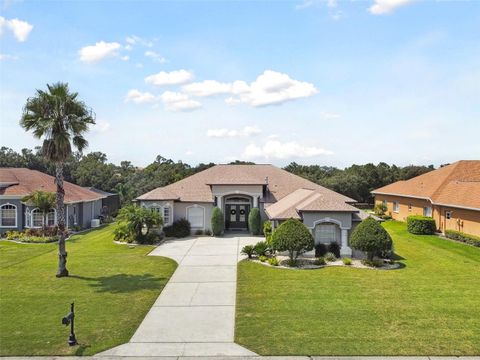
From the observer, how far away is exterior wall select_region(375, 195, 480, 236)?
90.1 feet

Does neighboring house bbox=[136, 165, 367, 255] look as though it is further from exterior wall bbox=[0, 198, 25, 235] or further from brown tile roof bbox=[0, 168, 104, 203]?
exterior wall bbox=[0, 198, 25, 235]

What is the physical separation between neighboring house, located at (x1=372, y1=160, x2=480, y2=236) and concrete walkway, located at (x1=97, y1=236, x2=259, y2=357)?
1704cm

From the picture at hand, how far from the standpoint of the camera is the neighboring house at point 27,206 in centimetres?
3156

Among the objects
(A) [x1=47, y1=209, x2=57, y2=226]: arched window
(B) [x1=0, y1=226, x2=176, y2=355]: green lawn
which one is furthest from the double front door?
(A) [x1=47, y1=209, x2=57, y2=226]: arched window

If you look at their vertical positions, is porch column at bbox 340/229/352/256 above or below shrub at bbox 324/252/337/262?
above

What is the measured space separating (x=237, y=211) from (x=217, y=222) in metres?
3.05

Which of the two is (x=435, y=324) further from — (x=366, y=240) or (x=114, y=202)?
(x=114, y=202)

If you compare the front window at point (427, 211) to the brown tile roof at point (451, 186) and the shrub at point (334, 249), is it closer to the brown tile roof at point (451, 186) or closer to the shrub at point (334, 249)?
the brown tile roof at point (451, 186)

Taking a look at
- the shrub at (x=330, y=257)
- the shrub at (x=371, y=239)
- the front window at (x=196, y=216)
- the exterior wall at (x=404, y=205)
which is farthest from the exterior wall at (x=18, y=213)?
the exterior wall at (x=404, y=205)

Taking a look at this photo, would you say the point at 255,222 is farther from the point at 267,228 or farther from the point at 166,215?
the point at 166,215

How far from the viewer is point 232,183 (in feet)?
102

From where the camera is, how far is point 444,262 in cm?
2136

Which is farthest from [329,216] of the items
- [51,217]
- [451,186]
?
[51,217]

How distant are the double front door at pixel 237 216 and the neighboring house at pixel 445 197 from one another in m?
14.9
